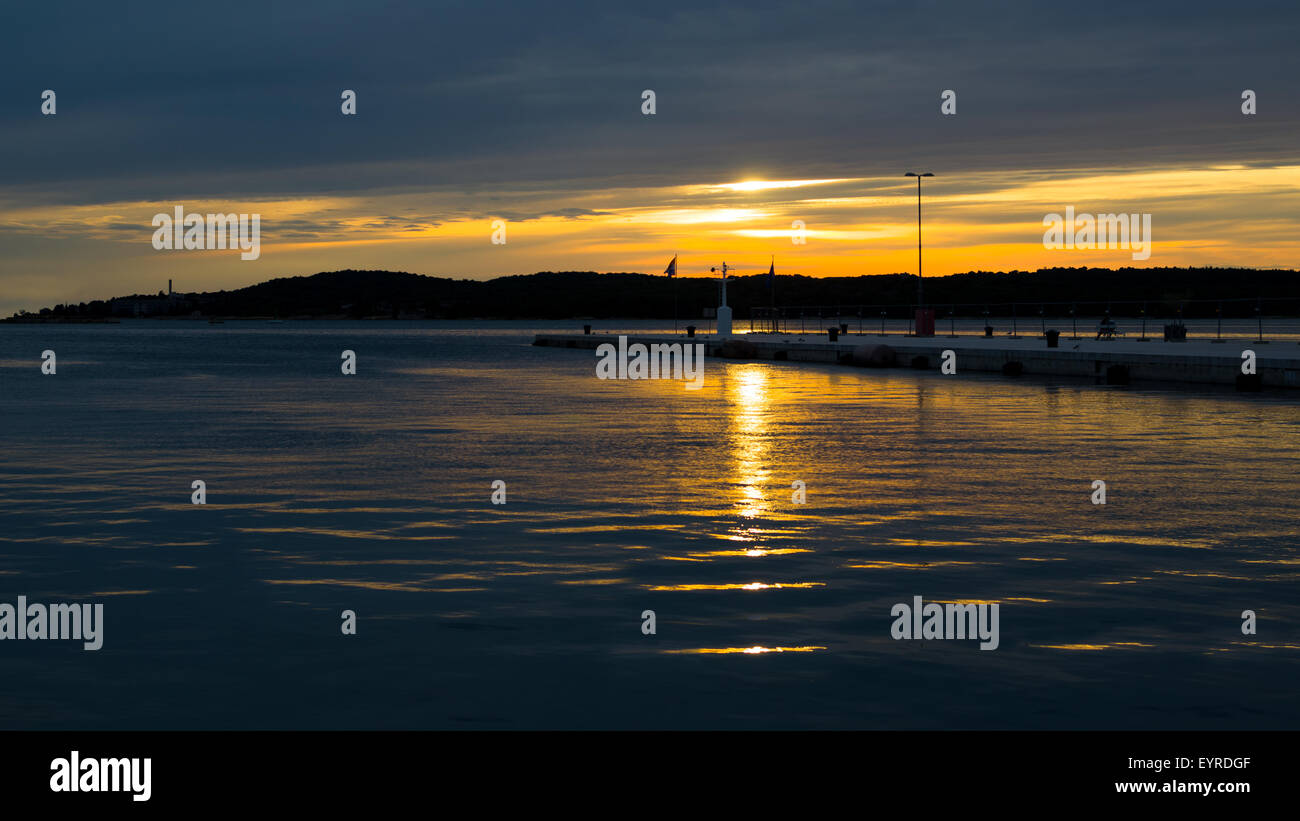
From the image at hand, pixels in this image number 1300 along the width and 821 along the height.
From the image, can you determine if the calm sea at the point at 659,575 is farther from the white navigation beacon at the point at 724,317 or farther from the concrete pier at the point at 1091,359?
the white navigation beacon at the point at 724,317

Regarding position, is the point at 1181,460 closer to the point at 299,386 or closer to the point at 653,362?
the point at 299,386

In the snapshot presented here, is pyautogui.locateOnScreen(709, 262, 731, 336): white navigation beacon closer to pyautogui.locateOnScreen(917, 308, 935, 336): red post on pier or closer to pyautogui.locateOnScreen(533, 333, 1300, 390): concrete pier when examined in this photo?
pyautogui.locateOnScreen(533, 333, 1300, 390): concrete pier

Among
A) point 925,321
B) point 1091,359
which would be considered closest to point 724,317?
point 925,321

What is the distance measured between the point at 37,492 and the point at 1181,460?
16694 millimetres

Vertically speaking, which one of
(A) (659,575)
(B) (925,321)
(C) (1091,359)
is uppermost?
(B) (925,321)

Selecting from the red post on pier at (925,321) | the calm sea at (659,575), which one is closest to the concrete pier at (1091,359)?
the red post on pier at (925,321)

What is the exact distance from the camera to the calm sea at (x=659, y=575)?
7859 millimetres

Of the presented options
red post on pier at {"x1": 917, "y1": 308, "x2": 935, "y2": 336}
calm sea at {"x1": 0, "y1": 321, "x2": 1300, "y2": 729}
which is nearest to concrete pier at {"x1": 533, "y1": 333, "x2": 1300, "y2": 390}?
red post on pier at {"x1": 917, "y1": 308, "x2": 935, "y2": 336}

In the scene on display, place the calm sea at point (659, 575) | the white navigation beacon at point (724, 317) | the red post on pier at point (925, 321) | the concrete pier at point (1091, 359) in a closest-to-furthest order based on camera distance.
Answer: the calm sea at point (659, 575)
the concrete pier at point (1091, 359)
the red post on pier at point (925, 321)
the white navigation beacon at point (724, 317)

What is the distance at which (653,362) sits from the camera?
70.6 m

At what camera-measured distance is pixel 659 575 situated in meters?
11.7

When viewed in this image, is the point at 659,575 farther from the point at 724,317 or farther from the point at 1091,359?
the point at 724,317

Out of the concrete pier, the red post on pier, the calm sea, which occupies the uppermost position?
the red post on pier

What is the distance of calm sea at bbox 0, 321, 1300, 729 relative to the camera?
786 cm
